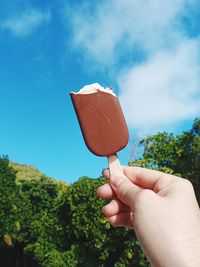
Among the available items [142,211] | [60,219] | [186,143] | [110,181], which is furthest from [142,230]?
[186,143]

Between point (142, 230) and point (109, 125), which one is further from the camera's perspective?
point (109, 125)

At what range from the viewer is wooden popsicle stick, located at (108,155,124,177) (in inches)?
70.5

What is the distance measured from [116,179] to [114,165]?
0.07 metres

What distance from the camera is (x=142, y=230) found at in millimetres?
1486

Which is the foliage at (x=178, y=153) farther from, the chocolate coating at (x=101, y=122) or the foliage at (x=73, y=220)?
the chocolate coating at (x=101, y=122)

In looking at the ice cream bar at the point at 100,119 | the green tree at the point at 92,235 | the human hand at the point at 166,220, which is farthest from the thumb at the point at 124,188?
the green tree at the point at 92,235

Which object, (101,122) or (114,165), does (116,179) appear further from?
(101,122)

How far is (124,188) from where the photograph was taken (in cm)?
166

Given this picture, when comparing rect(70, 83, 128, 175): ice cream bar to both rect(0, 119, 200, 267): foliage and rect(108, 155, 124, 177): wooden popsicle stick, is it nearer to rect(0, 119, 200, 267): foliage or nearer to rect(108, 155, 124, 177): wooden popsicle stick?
rect(108, 155, 124, 177): wooden popsicle stick

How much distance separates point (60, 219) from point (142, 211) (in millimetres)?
15163

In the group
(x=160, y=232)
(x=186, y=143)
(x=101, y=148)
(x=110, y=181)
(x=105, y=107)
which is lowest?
(x=160, y=232)

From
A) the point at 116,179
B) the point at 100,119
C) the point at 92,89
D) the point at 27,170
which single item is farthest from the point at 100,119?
the point at 27,170

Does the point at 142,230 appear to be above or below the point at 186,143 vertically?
below

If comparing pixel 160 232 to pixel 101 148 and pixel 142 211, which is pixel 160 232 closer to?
pixel 142 211
